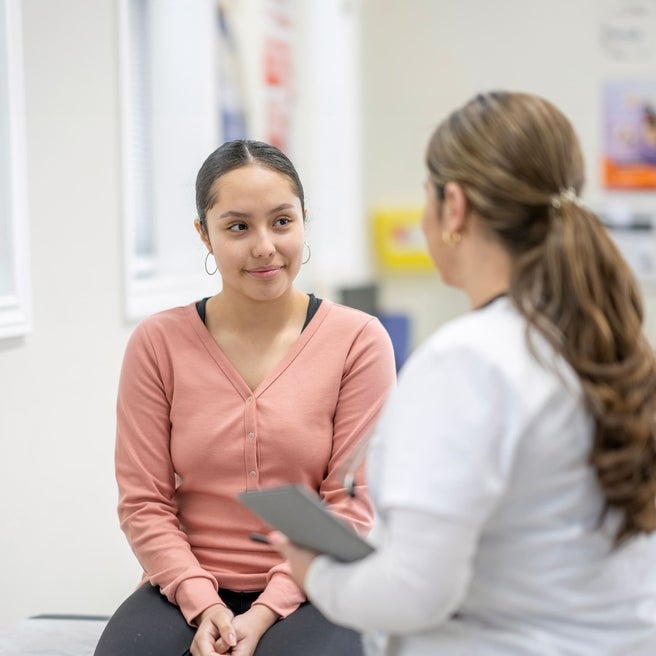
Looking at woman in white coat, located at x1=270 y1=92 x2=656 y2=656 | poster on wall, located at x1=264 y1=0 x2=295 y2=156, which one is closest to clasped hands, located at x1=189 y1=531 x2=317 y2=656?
woman in white coat, located at x1=270 y1=92 x2=656 y2=656

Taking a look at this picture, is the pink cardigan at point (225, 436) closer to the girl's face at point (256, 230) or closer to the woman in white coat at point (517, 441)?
the girl's face at point (256, 230)

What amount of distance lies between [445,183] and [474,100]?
11 cm

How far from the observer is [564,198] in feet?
3.75

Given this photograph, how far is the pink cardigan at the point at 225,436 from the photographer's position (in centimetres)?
167

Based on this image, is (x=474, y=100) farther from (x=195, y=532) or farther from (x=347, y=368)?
(x=195, y=532)

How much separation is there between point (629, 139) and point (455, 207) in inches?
168

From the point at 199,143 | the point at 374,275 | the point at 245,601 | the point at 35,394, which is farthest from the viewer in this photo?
the point at 374,275

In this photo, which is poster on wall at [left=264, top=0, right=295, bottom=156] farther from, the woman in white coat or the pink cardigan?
the woman in white coat

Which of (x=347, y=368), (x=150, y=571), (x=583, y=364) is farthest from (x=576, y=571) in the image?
(x=150, y=571)

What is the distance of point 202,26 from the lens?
10.9 ft

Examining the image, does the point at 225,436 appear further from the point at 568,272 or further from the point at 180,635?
the point at 568,272

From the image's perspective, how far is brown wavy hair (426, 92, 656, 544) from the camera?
3.59ft

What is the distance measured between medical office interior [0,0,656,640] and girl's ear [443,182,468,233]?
121cm

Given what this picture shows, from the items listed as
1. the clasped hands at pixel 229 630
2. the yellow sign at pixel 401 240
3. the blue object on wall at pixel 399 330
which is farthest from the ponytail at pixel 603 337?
the yellow sign at pixel 401 240
